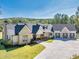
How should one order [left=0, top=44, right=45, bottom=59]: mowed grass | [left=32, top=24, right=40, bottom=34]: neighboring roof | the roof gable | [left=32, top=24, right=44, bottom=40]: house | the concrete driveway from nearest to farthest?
the concrete driveway < [left=0, top=44, right=45, bottom=59]: mowed grass < the roof gable < [left=32, top=24, right=44, bottom=40]: house < [left=32, top=24, right=40, bottom=34]: neighboring roof

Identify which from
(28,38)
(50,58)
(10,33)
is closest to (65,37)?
(28,38)

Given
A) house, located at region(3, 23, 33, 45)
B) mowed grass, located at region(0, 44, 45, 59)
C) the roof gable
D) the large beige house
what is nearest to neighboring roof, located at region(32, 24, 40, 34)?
the large beige house

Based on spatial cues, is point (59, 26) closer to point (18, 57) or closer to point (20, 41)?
point (20, 41)

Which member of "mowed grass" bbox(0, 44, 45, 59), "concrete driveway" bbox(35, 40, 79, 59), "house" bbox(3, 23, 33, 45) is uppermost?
"house" bbox(3, 23, 33, 45)

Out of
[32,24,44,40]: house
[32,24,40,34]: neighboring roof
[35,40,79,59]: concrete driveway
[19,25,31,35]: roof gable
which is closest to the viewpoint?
[35,40,79,59]: concrete driveway

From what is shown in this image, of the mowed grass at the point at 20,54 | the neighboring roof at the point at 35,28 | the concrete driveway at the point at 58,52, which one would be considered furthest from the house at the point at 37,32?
the mowed grass at the point at 20,54

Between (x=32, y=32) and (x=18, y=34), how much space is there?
488 cm

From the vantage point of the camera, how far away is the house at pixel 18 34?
37.9 m

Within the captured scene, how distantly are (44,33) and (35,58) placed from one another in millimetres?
23943

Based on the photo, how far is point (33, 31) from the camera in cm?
4203

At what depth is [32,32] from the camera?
4162 cm

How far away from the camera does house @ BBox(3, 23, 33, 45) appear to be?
124 ft

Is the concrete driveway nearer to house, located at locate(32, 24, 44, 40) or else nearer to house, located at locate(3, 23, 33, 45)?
house, located at locate(3, 23, 33, 45)

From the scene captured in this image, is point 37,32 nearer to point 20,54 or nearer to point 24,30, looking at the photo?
point 24,30
